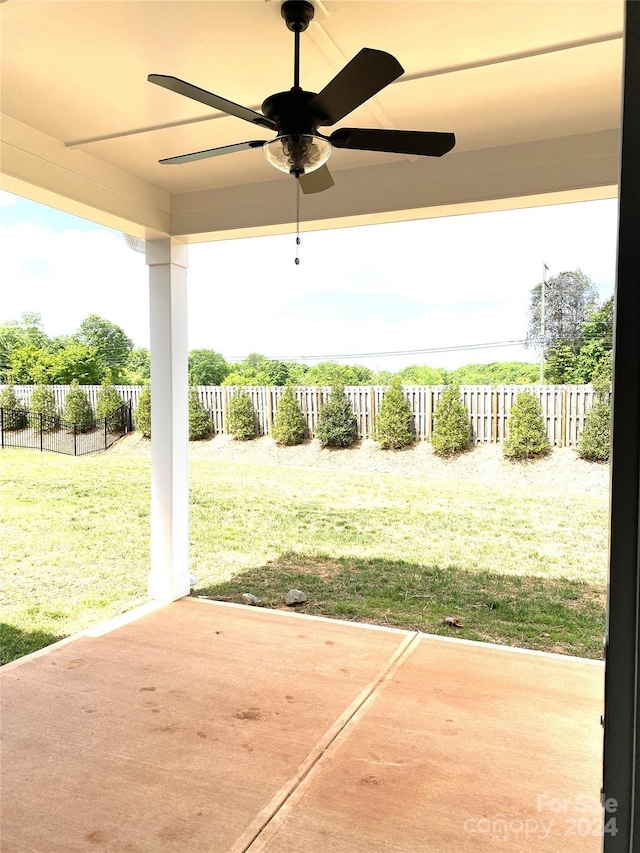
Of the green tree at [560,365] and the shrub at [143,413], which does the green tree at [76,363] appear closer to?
the shrub at [143,413]

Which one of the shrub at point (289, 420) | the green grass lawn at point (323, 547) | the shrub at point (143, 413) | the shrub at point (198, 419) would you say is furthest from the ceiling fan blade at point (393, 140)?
the shrub at point (198, 419)

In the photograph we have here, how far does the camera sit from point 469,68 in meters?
2.41

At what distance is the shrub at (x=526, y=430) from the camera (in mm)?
7367

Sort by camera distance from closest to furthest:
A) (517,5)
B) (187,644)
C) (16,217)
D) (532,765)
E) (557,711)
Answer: (517,5) → (532,765) → (557,711) → (187,644) → (16,217)

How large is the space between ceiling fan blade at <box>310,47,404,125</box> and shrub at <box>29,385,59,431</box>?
23.1ft

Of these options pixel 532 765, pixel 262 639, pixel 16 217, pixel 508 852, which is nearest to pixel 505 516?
pixel 262 639

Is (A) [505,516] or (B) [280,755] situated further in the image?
(A) [505,516]

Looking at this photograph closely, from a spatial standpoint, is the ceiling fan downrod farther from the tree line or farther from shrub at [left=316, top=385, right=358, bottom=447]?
shrub at [left=316, top=385, right=358, bottom=447]

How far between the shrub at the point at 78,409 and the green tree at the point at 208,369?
1515 millimetres

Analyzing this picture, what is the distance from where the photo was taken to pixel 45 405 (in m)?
8.05

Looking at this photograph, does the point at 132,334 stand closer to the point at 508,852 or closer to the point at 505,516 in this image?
the point at 505,516

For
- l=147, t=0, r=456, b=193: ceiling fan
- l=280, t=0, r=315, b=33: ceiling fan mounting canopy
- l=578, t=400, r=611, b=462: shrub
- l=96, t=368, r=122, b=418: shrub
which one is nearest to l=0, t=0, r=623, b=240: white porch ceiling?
l=280, t=0, r=315, b=33: ceiling fan mounting canopy

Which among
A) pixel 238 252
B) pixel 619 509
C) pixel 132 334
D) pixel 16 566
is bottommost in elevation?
pixel 16 566

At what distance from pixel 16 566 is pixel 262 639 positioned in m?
3.14
